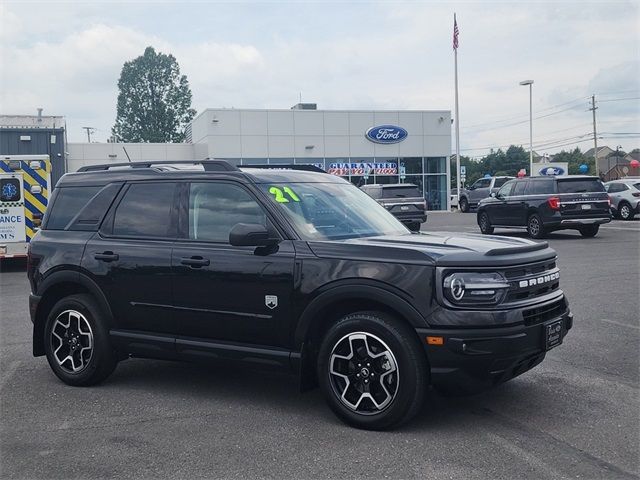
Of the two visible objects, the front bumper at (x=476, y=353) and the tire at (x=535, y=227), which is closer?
the front bumper at (x=476, y=353)

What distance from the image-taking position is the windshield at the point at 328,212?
17.4ft

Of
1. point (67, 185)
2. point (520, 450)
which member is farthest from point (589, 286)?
point (67, 185)

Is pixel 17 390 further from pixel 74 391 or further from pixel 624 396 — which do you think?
pixel 624 396

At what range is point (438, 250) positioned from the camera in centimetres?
477

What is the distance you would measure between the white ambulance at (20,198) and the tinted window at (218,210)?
35.0 feet

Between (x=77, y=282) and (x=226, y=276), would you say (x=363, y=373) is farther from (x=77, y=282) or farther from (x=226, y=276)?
(x=77, y=282)

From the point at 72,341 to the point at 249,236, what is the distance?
7.08ft

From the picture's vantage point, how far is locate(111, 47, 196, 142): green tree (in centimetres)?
7250

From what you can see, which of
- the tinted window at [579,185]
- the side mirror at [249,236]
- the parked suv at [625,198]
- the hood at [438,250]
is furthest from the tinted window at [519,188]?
the side mirror at [249,236]

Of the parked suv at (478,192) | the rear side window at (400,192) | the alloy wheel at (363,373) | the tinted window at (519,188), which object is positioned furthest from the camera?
the parked suv at (478,192)

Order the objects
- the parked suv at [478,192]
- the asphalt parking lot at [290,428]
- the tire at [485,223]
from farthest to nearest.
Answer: the parked suv at [478,192], the tire at [485,223], the asphalt parking lot at [290,428]

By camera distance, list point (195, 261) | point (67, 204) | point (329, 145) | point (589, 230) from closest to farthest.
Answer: point (195, 261), point (67, 204), point (589, 230), point (329, 145)

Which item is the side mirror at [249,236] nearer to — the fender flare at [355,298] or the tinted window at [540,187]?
the fender flare at [355,298]

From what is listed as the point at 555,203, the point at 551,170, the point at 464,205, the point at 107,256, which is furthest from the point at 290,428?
the point at 551,170
